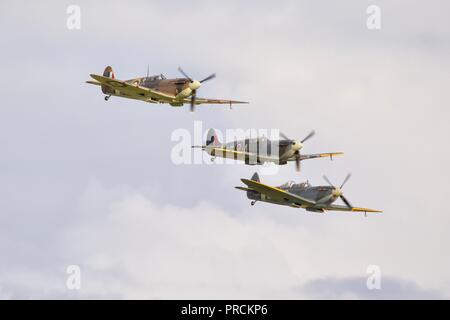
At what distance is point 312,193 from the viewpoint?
127m

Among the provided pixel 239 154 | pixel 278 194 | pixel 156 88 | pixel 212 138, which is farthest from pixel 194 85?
pixel 278 194

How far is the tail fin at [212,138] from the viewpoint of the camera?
138750mm

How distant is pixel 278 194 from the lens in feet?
416

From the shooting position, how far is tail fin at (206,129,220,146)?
13875 centimetres

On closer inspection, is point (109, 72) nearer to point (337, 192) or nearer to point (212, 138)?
point (212, 138)
